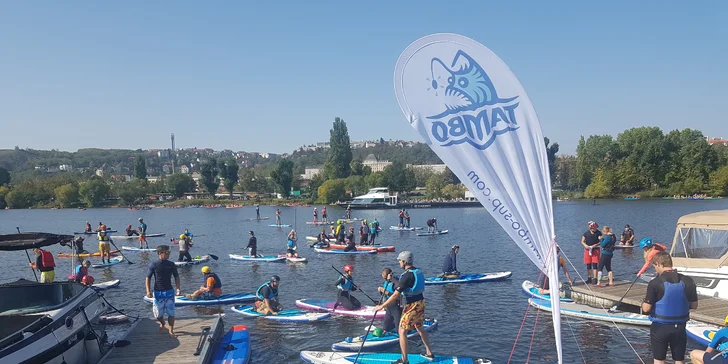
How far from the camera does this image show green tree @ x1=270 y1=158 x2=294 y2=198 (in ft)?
447

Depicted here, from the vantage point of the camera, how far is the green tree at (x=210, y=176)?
143625 millimetres

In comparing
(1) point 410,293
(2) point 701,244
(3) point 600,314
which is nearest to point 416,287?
(1) point 410,293

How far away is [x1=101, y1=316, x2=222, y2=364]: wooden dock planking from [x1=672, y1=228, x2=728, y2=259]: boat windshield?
51.0 feet

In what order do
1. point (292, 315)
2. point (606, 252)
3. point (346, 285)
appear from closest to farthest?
1. point (292, 315)
2. point (346, 285)
3. point (606, 252)

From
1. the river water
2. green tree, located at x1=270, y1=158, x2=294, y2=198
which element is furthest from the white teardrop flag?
green tree, located at x1=270, y1=158, x2=294, y2=198

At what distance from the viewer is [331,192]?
121 m

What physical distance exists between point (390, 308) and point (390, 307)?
1.5 inches

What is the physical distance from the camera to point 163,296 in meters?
12.6

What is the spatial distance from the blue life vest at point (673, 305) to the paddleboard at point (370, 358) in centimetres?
480

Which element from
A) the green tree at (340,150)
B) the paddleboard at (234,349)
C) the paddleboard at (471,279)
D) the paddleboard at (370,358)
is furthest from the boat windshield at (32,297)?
the green tree at (340,150)

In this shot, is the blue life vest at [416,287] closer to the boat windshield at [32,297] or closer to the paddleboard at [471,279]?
the boat windshield at [32,297]

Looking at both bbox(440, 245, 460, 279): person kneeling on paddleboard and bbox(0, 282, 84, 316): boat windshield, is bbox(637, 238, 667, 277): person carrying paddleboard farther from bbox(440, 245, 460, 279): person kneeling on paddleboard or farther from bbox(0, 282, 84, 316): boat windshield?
bbox(0, 282, 84, 316): boat windshield

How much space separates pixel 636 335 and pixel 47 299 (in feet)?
49.6

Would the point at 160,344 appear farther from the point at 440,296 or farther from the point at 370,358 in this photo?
the point at 440,296
